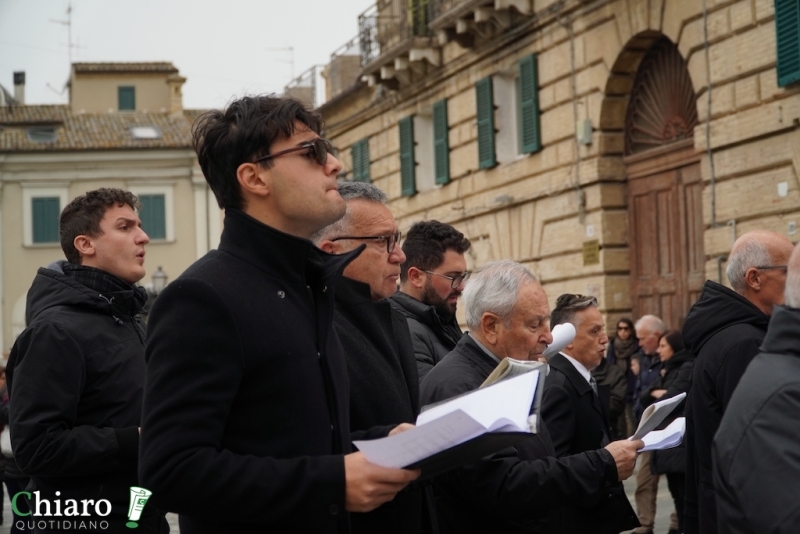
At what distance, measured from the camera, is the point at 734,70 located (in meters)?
13.8

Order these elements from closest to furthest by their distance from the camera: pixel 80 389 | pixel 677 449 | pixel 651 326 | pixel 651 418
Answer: pixel 651 418, pixel 80 389, pixel 677 449, pixel 651 326

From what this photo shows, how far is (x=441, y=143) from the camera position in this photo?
70.5ft

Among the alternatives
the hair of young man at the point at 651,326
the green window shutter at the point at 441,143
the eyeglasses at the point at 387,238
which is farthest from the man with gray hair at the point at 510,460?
the green window shutter at the point at 441,143

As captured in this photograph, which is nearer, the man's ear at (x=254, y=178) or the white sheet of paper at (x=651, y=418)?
the man's ear at (x=254, y=178)

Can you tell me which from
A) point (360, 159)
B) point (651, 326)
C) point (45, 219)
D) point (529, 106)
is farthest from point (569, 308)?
point (45, 219)

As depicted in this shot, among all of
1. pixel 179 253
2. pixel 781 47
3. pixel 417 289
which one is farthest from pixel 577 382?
pixel 179 253

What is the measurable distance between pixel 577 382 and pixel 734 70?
30.6 feet

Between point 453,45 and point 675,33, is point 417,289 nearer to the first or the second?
point 675,33

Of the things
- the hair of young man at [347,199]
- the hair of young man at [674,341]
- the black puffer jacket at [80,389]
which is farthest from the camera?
the hair of young man at [674,341]

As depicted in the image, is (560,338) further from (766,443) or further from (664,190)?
(664,190)

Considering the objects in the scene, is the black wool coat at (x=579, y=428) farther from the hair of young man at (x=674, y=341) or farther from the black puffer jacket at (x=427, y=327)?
the hair of young man at (x=674, y=341)

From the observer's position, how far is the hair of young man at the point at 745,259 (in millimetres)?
5371

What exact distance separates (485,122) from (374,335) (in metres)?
16.1

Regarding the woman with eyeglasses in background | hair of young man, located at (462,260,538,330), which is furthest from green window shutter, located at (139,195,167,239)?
hair of young man, located at (462,260,538,330)
